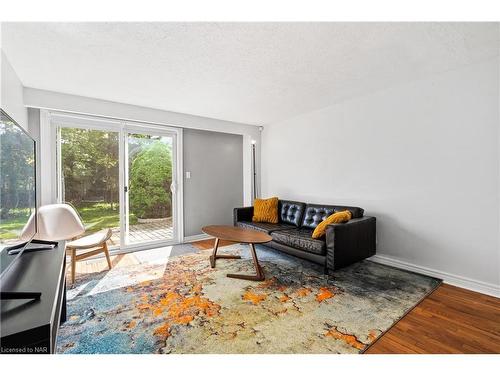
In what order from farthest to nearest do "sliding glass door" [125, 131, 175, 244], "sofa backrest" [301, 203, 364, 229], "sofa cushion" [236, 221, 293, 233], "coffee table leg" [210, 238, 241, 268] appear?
"sliding glass door" [125, 131, 175, 244]
"sofa cushion" [236, 221, 293, 233]
"sofa backrest" [301, 203, 364, 229]
"coffee table leg" [210, 238, 241, 268]

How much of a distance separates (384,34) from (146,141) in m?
3.59

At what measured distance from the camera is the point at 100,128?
3.62 m

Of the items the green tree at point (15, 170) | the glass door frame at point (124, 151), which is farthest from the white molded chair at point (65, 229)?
the green tree at point (15, 170)

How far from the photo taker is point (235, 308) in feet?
6.84

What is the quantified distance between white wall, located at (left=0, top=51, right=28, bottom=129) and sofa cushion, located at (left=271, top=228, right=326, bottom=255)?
123 inches

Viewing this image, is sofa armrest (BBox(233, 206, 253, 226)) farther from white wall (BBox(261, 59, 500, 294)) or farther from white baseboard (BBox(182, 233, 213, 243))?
white wall (BBox(261, 59, 500, 294))

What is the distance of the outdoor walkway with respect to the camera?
149 inches

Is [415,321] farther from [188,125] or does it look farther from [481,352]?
[188,125]

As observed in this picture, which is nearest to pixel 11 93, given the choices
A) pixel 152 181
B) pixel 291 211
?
pixel 152 181

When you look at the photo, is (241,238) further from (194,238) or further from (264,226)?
(194,238)

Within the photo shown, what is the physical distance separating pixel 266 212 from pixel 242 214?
17.6 inches

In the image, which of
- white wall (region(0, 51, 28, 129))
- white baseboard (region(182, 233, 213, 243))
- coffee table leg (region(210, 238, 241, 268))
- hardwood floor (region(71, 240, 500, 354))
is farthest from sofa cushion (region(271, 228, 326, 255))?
white wall (region(0, 51, 28, 129))

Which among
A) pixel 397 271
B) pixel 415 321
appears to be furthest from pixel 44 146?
pixel 397 271
